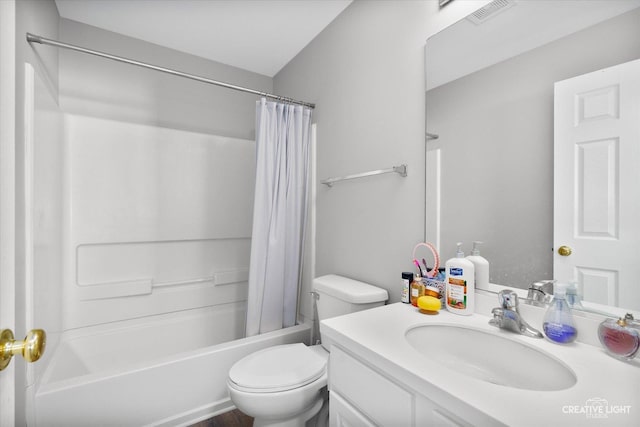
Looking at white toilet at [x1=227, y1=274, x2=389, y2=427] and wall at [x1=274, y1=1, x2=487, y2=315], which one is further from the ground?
wall at [x1=274, y1=1, x2=487, y2=315]

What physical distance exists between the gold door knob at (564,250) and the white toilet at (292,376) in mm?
729

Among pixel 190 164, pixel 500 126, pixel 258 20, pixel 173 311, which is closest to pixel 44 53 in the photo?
pixel 190 164

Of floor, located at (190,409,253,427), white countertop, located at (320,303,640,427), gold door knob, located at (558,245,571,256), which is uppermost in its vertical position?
gold door knob, located at (558,245,571,256)

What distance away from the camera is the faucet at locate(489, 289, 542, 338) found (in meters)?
0.87

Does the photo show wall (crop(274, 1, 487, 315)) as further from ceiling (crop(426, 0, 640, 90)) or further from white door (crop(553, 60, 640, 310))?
white door (crop(553, 60, 640, 310))

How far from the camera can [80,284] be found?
184cm

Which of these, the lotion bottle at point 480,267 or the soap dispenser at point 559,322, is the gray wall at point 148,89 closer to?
the lotion bottle at point 480,267

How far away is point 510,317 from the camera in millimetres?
898

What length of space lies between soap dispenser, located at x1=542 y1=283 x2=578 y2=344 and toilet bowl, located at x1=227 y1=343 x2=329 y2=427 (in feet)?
2.89

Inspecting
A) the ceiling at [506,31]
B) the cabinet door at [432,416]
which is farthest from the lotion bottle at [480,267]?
the ceiling at [506,31]

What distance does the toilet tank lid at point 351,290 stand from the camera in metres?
1.38

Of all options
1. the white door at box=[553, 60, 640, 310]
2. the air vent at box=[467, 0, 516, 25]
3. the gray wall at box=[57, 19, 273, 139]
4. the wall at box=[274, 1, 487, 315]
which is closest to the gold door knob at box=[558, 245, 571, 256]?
the white door at box=[553, 60, 640, 310]

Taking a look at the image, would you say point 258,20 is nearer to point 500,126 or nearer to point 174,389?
point 500,126

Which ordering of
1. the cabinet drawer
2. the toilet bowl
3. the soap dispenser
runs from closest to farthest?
the cabinet drawer < the soap dispenser < the toilet bowl
